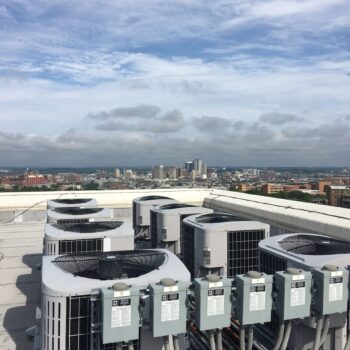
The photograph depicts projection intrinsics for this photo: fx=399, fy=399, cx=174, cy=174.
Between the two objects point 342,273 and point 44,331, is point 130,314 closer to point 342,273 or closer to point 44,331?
point 44,331

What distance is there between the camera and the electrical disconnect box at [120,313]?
6.48 meters

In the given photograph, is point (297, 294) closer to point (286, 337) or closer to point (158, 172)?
point (286, 337)

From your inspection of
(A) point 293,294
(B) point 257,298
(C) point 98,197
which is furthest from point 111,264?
(C) point 98,197

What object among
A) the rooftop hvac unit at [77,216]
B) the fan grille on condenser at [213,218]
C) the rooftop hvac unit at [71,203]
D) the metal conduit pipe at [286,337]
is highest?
the fan grille on condenser at [213,218]

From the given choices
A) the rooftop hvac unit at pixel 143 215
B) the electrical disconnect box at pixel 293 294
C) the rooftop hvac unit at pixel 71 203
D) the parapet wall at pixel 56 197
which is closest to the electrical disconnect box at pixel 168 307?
the electrical disconnect box at pixel 293 294

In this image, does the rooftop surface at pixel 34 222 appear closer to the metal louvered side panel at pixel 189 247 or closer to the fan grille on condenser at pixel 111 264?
the fan grille on condenser at pixel 111 264

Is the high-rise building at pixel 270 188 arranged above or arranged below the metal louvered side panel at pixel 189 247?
below

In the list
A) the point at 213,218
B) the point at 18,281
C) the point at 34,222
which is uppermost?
the point at 213,218

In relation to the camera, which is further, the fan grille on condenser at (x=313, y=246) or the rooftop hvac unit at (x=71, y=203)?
the rooftop hvac unit at (x=71, y=203)

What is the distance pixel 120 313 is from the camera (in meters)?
6.57

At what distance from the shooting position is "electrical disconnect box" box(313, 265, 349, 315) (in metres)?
7.59

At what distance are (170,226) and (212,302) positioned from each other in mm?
7324

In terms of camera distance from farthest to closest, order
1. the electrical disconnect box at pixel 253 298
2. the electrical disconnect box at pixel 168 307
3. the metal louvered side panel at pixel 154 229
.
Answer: the metal louvered side panel at pixel 154 229 → the electrical disconnect box at pixel 253 298 → the electrical disconnect box at pixel 168 307

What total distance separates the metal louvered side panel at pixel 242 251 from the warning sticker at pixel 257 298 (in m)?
4.07
